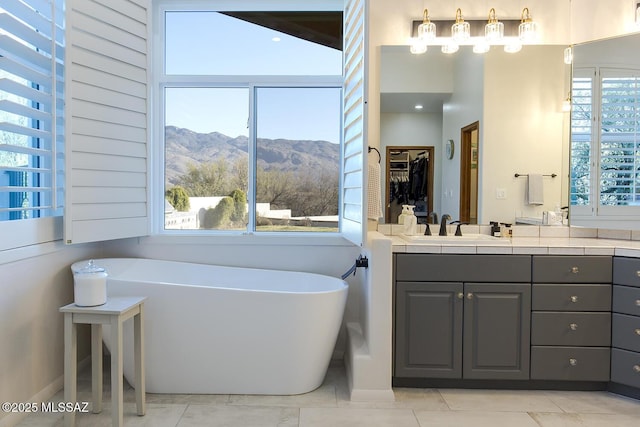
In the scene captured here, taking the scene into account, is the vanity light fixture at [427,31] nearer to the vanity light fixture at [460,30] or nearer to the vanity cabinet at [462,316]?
the vanity light fixture at [460,30]

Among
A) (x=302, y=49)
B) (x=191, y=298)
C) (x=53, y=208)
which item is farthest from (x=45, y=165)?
(x=302, y=49)

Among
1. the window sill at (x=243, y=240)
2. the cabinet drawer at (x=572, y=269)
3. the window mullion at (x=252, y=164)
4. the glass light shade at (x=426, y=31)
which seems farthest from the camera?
the window mullion at (x=252, y=164)

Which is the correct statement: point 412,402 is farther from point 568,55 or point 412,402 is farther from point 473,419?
point 568,55

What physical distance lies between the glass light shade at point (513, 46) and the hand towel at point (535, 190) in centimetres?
85

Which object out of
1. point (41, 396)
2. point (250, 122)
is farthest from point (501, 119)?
point (41, 396)

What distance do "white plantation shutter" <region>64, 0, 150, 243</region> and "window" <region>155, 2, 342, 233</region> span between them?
1.00ft

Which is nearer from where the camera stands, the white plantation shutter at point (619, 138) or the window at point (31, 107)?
the window at point (31, 107)

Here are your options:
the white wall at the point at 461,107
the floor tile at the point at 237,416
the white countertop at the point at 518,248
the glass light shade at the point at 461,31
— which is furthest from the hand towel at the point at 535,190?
the floor tile at the point at 237,416

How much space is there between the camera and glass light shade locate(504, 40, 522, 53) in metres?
3.17

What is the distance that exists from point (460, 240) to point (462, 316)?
48 centimetres

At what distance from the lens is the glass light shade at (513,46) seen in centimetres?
317

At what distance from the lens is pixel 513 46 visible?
10.4ft

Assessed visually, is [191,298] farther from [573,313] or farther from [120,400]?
[573,313]

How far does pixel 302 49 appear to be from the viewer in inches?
138
